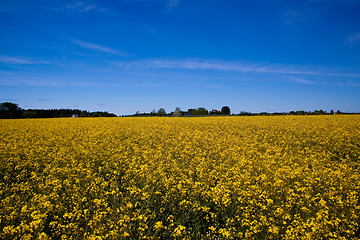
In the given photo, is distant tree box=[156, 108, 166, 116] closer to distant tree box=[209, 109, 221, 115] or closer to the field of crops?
distant tree box=[209, 109, 221, 115]

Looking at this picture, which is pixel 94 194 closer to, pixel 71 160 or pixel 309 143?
pixel 71 160

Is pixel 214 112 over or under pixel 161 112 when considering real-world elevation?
over

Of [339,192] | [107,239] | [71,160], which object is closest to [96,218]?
[107,239]

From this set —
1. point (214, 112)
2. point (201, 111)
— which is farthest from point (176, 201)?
point (214, 112)

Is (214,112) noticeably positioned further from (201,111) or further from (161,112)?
(161,112)

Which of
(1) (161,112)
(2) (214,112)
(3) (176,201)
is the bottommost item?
(3) (176,201)

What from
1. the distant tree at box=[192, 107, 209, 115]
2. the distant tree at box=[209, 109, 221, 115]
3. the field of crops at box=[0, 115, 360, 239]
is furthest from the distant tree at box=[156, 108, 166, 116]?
the field of crops at box=[0, 115, 360, 239]

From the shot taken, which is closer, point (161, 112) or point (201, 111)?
point (161, 112)

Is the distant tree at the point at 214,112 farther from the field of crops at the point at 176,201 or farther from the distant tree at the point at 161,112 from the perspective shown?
the field of crops at the point at 176,201

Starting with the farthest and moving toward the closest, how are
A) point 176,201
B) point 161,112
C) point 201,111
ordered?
1. point 201,111
2. point 161,112
3. point 176,201

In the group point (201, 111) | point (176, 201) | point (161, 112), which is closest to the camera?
point (176, 201)

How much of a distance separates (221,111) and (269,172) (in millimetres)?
74093

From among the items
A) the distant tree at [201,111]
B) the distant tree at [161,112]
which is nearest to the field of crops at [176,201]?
the distant tree at [161,112]

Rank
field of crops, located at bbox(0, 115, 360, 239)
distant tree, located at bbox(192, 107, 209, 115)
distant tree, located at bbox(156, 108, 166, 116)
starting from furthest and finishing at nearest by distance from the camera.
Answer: distant tree, located at bbox(192, 107, 209, 115), distant tree, located at bbox(156, 108, 166, 116), field of crops, located at bbox(0, 115, 360, 239)
